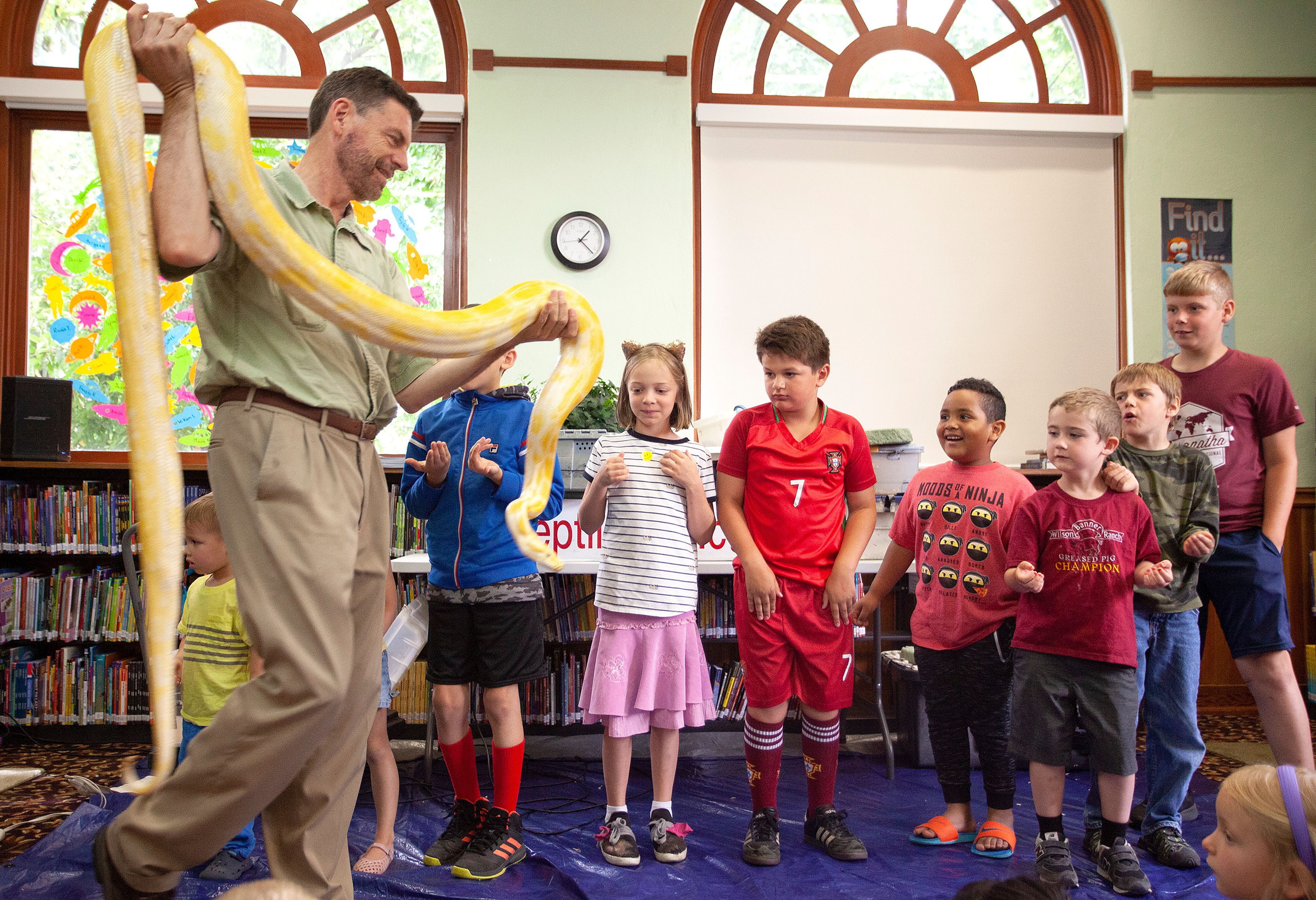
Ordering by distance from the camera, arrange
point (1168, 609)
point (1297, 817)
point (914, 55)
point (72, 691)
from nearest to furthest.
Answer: point (1297, 817), point (1168, 609), point (72, 691), point (914, 55)

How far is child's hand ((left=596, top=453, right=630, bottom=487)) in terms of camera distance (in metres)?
2.57

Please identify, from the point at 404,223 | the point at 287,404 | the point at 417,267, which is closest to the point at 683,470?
the point at 287,404

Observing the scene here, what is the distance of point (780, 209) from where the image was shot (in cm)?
495

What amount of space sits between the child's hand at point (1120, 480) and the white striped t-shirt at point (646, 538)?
116cm

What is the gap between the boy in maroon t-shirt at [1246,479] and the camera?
248 cm

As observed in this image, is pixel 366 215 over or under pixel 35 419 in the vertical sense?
over

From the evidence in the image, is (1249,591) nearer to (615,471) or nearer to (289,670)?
(615,471)

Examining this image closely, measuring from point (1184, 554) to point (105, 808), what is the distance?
359cm

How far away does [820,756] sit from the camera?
260 centimetres

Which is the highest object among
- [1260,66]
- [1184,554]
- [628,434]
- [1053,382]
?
[1260,66]

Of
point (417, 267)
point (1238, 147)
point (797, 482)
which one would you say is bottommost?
point (797, 482)

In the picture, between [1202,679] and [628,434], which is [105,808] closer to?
[628,434]

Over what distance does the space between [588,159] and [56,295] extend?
120 inches

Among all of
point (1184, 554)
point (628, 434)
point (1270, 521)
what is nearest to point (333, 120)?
point (628, 434)
